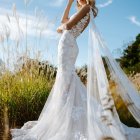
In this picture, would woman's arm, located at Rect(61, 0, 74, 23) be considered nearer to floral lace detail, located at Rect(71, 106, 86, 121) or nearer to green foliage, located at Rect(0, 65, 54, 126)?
floral lace detail, located at Rect(71, 106, 86, 121)

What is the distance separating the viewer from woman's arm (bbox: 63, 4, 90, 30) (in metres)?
5.56

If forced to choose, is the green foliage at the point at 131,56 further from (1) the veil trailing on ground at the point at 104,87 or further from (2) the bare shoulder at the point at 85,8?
(1) the veil trailing on ground at the point at 104,87

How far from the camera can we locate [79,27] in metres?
5.69

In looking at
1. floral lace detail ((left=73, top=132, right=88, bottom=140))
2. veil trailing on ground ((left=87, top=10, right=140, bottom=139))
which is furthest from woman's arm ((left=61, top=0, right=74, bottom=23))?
floral lace detail ((left=73, top=132, right=88, bottom=140))

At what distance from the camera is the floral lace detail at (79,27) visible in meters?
5.64

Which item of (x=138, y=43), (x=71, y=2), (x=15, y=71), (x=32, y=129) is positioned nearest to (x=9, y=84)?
(x=15, y=71)

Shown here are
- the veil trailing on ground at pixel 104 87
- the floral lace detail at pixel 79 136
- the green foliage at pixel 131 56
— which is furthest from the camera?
the green foliage at pixel 131 56

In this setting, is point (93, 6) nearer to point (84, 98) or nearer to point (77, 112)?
point (84, 98)

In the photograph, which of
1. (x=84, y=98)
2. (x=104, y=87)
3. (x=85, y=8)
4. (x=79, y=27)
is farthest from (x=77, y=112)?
(x=85, y=8)

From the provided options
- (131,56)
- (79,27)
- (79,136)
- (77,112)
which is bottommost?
(79,136)

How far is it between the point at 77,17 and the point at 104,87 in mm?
1046

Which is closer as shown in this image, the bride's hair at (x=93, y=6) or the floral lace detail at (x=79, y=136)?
the floral lace detail at (x=79, y=136)

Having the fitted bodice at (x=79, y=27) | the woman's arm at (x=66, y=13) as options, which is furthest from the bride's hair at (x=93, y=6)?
the woman's arm at (x=66, y=13)

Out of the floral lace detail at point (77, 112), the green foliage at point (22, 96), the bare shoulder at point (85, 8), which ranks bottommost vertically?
the floral lace detail at point (77, 112)
